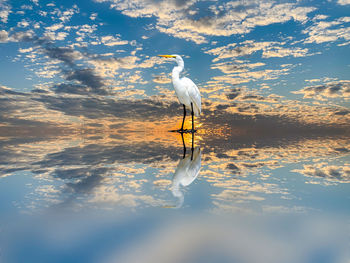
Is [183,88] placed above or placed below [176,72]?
below

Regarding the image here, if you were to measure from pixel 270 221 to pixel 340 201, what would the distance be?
0.93m

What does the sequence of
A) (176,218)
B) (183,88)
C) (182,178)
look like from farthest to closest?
1. (183,88)
2. (182,178)
3. (176,218)

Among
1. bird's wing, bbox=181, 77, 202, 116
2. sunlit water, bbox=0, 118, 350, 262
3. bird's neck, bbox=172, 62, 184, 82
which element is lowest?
sunlit water, bbox=0, 118, 350, 262

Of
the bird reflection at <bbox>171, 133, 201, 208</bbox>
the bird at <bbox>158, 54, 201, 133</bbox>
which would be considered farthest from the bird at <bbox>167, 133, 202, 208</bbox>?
the bird at <bbox>158, 54, 201, 133</bbox>

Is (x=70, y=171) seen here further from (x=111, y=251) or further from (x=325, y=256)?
(x=325, y=256)

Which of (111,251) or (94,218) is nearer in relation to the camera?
(111,251)

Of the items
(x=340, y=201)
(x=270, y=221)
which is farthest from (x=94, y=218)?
(x=340, y=201)

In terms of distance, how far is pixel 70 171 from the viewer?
11.5ft

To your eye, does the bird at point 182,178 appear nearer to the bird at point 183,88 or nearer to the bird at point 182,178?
the bird at point 182,178

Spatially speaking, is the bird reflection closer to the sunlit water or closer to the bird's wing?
the sunlit water

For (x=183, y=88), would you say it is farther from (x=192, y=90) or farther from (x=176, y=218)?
(x=176, y=218)

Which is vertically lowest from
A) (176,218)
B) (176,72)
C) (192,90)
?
(176,218)

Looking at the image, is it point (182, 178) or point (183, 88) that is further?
point (183, 88)

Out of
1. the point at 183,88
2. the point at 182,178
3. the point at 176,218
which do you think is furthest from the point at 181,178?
the point at 183,88
